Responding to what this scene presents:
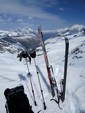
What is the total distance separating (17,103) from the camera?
294 inches

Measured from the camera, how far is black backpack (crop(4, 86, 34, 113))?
730cm

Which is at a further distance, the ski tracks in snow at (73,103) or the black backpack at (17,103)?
the ski tracks in snow at (73,103)

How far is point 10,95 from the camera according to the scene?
25.0 ft

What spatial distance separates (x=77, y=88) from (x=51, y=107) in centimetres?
197

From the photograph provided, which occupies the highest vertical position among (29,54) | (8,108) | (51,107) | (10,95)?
(29,54)

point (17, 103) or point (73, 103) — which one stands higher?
point (17, 103)

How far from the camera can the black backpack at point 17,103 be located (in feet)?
24.0

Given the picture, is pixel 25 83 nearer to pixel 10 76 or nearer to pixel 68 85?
pixel 10 76

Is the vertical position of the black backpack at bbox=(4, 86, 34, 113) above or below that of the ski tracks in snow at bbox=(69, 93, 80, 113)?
above

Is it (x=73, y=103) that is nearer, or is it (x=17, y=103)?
(x=17, y=103)

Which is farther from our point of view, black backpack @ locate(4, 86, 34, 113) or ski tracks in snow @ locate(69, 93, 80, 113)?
ski tracks in snow @ locate(69, 93, 80, 113)

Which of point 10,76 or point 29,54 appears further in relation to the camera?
point 10,76

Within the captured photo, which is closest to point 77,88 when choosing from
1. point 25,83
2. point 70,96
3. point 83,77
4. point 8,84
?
point 70,96

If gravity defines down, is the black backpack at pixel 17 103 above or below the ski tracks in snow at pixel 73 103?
above
